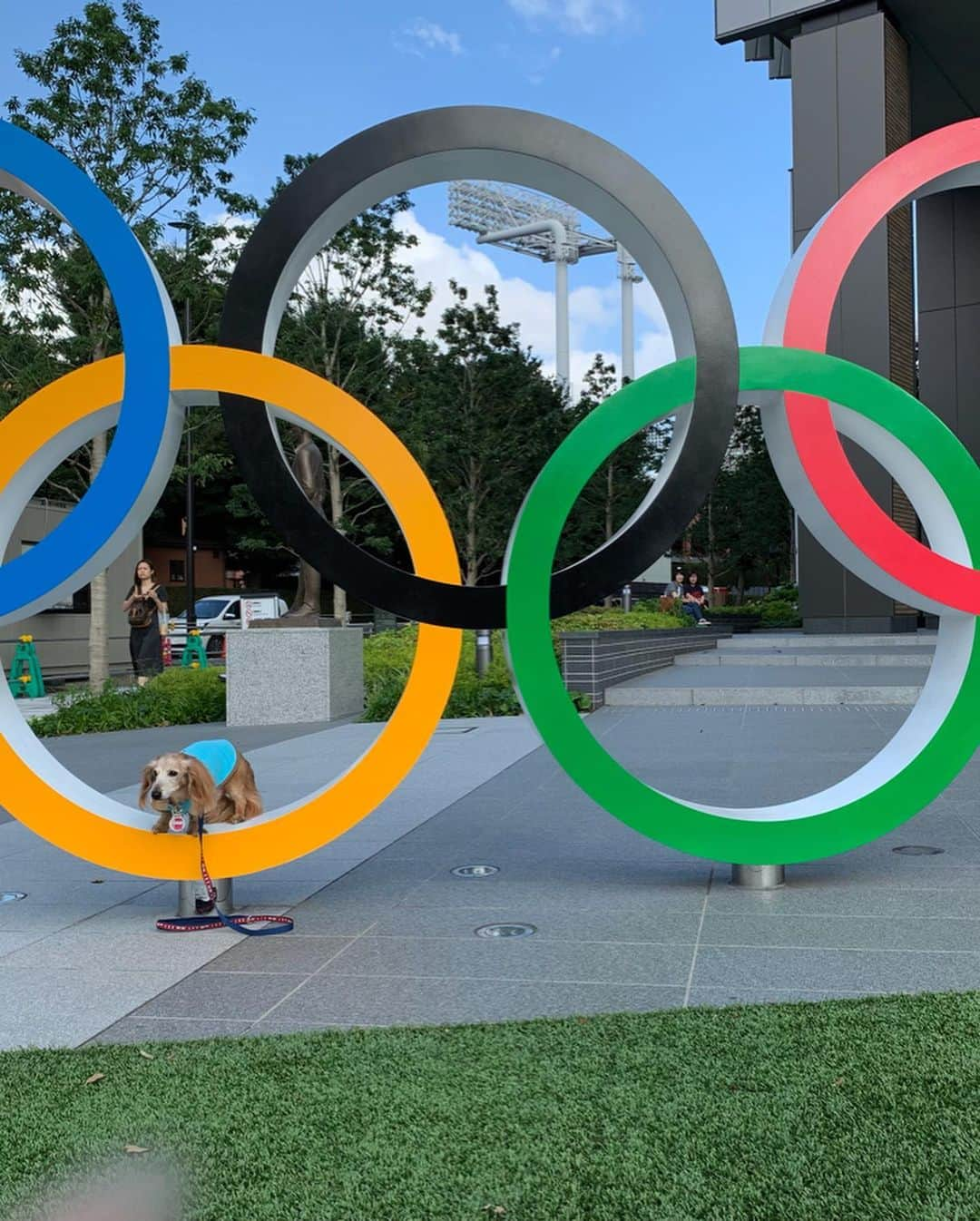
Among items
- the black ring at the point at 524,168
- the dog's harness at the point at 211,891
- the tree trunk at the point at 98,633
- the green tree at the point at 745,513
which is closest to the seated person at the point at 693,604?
the tree trunk at the point at 98,633

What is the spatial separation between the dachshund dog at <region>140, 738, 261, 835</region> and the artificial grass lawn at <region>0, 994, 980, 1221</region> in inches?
61.3

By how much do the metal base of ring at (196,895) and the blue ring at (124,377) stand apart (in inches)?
63.8

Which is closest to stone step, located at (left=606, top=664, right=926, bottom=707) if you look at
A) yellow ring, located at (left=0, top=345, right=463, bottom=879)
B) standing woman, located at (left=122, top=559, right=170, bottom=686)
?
standing woman, located at (left=122, top=559, right=170, bottom=686)

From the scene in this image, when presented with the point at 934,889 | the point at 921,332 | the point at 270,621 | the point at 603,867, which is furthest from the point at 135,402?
the point at 921,332

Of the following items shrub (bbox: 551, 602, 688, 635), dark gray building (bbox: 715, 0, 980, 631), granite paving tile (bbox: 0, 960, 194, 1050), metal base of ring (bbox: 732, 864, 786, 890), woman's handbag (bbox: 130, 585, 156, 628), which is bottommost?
granite paving tile (bbox: 0, 960, 194, 1050)

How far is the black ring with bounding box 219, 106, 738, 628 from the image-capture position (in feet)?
18.8

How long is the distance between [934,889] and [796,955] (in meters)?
1.47

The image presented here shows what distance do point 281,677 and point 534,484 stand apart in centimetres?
1001

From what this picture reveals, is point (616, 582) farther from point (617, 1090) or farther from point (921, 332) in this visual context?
point (921, 332)

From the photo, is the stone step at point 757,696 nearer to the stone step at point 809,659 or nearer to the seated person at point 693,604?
the stone step at point 809,659

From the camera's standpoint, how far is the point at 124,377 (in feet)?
18.4

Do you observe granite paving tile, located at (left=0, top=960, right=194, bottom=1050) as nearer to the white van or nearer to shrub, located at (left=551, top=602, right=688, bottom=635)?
shrub, located at (left=551, top=602, right=688, bottom=635)

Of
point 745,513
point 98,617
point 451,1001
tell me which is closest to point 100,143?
point 98,617

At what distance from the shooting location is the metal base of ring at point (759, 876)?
6297 millimetres
